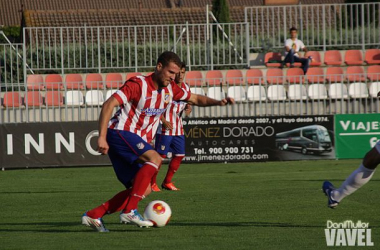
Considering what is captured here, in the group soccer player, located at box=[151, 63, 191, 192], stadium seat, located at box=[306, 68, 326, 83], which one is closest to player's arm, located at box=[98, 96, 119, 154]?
soccer player, located at box=[151, 63, 191, 192]

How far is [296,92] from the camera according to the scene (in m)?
21.9

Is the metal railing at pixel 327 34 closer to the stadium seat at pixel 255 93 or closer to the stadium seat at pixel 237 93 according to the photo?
the stadium seat at pixel 237 93

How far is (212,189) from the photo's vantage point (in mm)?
14047

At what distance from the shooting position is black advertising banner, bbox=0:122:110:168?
20094mm

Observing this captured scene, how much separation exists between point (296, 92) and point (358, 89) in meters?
2.36

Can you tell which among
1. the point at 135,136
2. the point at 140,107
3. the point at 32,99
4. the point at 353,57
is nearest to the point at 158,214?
the point at 135,136

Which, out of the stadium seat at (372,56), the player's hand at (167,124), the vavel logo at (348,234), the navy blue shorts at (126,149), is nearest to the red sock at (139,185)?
the navy blue shorts at (126,149)

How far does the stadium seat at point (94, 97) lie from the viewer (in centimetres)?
2134

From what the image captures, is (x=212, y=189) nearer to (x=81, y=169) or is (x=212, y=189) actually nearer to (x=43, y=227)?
(x=43, y=227)

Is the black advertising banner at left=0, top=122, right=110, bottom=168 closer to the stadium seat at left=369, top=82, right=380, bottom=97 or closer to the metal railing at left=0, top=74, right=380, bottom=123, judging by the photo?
the metal railing at left=0, top=74, right=380, bottom=123

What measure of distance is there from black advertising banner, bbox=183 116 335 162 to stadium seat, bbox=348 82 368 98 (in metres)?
2.42

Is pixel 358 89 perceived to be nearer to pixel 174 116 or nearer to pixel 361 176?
pixel 174 116

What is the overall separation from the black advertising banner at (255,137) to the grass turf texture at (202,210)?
8.36ft

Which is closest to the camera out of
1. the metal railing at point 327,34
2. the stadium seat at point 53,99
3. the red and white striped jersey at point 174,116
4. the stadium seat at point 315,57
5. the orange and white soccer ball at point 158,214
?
the orange and white soccer ball at point 158,214
